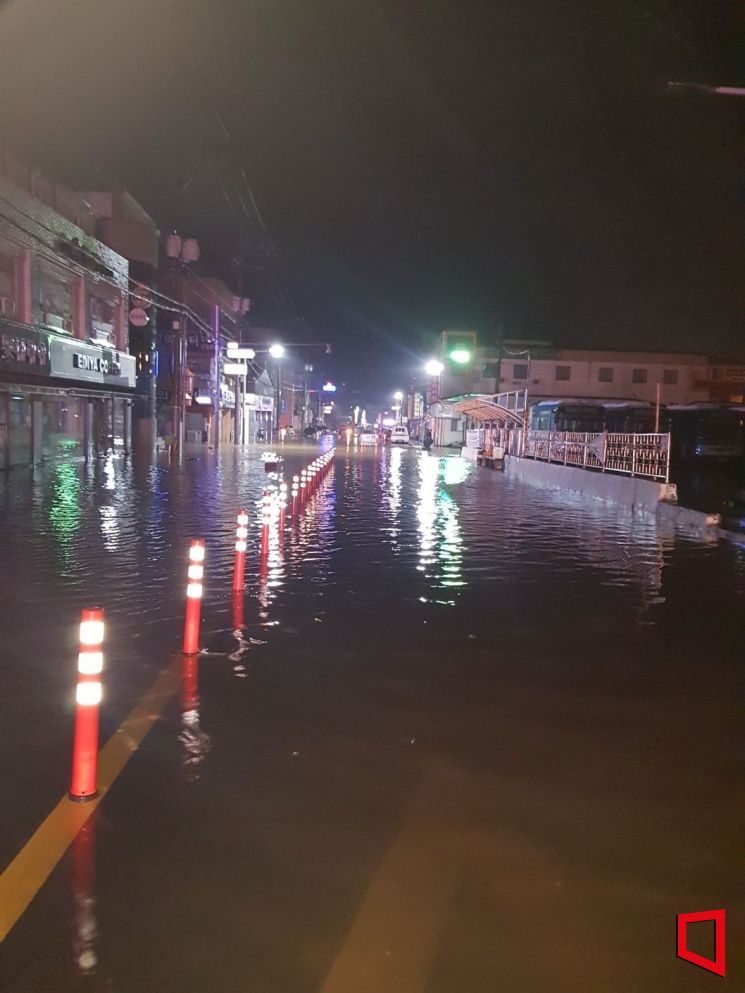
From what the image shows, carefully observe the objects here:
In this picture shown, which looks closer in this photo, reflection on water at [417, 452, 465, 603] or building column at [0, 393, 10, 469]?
reflection on water at [417, 452, 465, 603]

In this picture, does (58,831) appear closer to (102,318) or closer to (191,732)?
(191,732)

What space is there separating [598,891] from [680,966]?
0.53 m

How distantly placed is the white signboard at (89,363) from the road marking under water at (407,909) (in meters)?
25.2

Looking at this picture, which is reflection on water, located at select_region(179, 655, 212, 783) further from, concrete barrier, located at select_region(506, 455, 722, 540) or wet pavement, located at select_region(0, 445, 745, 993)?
concrete barrier, located at select_region(506, 455, 722, 540)

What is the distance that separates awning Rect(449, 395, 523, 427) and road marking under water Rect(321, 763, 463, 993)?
31808mm

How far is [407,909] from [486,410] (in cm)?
3740

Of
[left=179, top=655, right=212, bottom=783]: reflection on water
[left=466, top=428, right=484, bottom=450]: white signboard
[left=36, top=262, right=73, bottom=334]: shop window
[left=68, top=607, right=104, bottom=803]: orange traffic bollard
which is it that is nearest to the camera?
[left=68, top=607, right=104, bottom=803]: orange traffic bollard

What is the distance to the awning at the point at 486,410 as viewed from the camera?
3597 cm

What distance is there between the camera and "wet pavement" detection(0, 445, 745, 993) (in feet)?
10.7

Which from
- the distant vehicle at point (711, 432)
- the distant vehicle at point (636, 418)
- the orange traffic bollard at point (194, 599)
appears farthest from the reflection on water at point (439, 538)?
the distant vehicle at point (711, 432)

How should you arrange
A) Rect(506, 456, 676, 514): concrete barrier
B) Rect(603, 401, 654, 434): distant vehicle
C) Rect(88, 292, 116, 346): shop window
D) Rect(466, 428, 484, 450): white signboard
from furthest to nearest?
Rect(466, 428, 484, 450): white signboard < Rect(603, 401, 654, 434): distant vehicle < Rect(88, 292, 116, 346): shop window < Rect(506, 456, 676, 514): concrete barrier

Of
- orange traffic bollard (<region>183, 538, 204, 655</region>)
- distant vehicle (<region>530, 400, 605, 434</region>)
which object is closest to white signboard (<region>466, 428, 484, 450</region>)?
distant vehicle (<region>530, 400, 605, 434</region>)

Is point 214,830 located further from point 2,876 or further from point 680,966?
point 680,966

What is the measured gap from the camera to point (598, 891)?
3.72m
